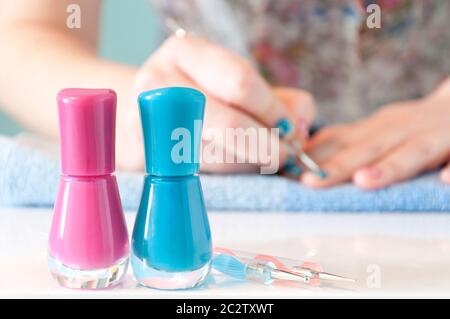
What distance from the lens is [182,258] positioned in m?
0.37

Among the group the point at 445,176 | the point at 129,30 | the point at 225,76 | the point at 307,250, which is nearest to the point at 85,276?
the point at 307,250

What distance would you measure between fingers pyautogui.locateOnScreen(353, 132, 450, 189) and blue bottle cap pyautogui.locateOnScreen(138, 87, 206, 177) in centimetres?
26

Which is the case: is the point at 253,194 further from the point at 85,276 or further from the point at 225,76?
the point at 85,276

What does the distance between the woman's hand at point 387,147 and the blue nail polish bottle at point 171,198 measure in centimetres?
24

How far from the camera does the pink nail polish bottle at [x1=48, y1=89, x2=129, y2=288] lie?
36 centimetres

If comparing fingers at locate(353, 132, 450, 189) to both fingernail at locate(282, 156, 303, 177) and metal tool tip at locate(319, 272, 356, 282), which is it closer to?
fingernail at locate(282, 156, 303, 177)

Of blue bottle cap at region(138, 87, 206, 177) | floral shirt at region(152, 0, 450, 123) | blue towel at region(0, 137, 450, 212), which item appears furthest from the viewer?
floral shirt at region(152, 0, 450, 123)

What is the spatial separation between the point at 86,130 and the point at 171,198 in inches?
2.4

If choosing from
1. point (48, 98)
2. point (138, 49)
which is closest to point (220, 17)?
point (138, 49)

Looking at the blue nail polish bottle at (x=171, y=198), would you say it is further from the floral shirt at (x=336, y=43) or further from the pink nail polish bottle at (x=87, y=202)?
the floral shirt at (x=336, y=43)

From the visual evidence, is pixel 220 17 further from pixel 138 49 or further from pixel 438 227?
pixel 438 227

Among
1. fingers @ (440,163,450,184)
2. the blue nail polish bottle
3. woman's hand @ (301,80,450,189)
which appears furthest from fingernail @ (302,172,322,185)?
the blue nail polish bottle

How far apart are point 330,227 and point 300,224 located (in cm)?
3

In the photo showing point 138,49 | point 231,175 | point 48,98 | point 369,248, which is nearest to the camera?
point 369,248
